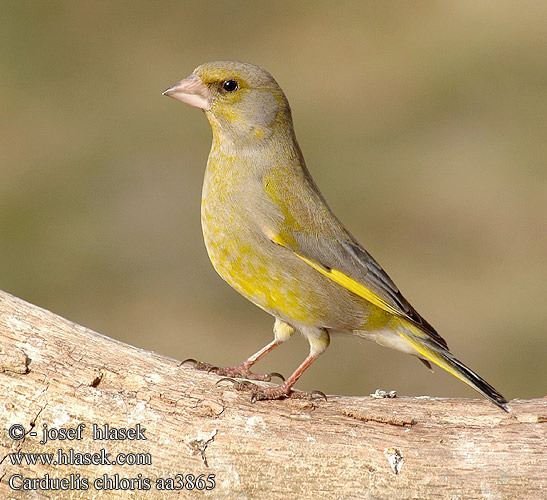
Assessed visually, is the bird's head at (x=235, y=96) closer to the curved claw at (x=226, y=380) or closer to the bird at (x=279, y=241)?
the bird at (x=279, y=241)

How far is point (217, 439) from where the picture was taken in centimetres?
429

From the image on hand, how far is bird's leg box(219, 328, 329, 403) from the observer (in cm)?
457

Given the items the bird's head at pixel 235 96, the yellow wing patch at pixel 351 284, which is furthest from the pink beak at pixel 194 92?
the yellow wing patch at pixel 351 284

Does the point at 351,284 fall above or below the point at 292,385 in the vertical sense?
above

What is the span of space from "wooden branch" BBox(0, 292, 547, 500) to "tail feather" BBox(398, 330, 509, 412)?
0.09 metres

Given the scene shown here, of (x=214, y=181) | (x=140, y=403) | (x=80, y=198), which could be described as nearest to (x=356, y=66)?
(x=80, y=198)

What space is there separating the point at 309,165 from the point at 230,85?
20.5 feet

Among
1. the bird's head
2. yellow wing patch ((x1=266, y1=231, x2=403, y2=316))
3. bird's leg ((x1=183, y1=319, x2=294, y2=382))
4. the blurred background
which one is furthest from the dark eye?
the blurred background

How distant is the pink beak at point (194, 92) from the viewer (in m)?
4.96

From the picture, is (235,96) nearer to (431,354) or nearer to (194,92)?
(194,92)

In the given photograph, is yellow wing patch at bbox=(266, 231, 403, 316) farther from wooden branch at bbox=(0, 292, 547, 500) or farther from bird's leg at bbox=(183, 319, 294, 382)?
wooden branch at bbox=(0, 292, 547, 500)

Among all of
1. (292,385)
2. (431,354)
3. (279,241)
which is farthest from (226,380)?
(431,354)

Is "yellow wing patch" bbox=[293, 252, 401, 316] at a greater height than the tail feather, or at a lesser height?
greater

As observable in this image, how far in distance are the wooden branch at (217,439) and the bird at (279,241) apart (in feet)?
0.95
